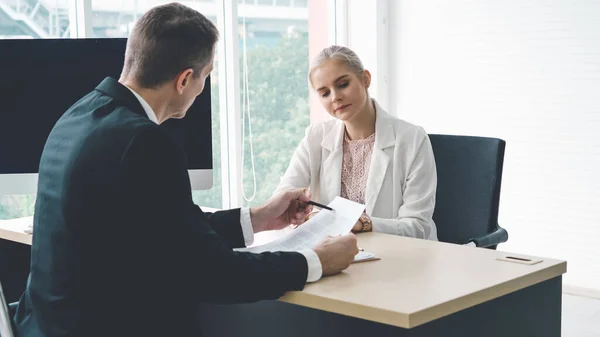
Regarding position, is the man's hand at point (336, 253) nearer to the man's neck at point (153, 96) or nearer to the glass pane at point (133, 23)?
the man's neck at point (153, 96)

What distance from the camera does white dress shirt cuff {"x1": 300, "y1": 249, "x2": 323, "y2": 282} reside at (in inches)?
72.1

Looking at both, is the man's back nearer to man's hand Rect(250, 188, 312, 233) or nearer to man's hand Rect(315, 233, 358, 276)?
man's hand Rect(315, 233, 358, 276)

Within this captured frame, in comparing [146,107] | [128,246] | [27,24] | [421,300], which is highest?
[27,24]

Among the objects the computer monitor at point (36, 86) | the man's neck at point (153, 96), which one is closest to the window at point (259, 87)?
the computer monitor at point (36, 86)

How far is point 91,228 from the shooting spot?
169cm

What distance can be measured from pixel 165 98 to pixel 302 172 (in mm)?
1240

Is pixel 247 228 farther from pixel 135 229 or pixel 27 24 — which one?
pixel 27 24

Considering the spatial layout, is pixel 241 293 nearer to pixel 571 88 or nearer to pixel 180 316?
pixel 180 316

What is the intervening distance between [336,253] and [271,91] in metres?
2.90

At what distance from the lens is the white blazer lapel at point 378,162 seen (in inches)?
114

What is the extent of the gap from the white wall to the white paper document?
2.52 meters

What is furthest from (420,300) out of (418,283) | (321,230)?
(321,230)

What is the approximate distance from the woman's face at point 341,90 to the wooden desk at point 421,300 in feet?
2.40

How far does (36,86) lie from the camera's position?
8.68 feet
